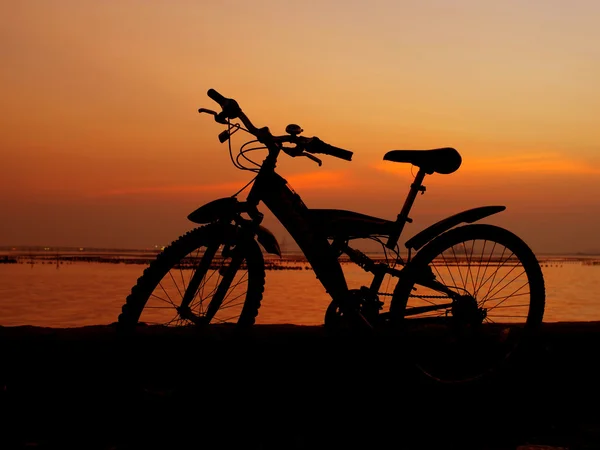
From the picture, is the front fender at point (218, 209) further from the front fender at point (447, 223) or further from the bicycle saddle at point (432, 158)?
the front fender at point (447, 223)

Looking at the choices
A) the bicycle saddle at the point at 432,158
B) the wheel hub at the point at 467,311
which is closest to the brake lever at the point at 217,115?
the bicycle saddle at the point at 432,158

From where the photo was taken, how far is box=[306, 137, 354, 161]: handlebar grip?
427 cm

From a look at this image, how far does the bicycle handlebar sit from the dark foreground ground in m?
1.27

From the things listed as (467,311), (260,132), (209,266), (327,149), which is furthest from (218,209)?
(467,311)

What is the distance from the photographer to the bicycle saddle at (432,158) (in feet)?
14.4

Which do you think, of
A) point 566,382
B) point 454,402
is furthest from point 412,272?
point 566,382

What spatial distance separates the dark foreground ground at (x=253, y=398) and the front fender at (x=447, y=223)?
0.72 meters

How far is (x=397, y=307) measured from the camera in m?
4.32

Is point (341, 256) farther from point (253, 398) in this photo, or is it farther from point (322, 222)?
point (253, 398)

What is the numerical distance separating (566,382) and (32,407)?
12.3ft

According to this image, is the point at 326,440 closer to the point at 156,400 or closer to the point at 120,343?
the point at 156,400

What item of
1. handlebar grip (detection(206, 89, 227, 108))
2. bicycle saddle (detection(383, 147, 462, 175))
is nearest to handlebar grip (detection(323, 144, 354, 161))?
bicycle saddle (detection(383, 147, 462, 175))

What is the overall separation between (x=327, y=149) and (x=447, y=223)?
101cm

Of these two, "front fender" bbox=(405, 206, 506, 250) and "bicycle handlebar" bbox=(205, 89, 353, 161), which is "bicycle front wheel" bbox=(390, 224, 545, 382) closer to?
"front fender" bbox=(405, 206, 506, 250)
